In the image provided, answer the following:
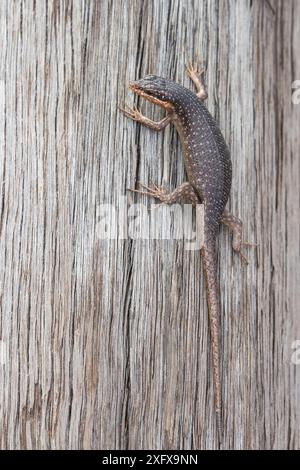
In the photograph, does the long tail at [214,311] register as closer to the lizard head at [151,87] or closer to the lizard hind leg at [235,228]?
the lizard hind leg at [235,228]

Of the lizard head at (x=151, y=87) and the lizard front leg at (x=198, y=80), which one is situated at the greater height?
the lizard front leg at (x=198, y=80)

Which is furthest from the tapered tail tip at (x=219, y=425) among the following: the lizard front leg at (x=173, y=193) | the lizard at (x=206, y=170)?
the lizard front leg at (x=173, y=193)

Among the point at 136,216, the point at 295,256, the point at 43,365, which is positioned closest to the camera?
the point at 43,365

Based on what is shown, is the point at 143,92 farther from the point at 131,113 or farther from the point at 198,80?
the point at 198,80

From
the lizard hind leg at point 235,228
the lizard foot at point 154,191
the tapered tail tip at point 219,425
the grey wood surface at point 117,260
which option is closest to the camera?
the grey wood surface at point 117,260

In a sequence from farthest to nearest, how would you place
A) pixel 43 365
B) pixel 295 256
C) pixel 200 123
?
pixel 295 256 < pixel 200 123 < pixel 43 365
